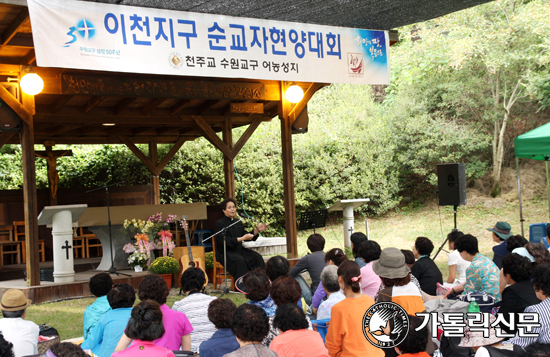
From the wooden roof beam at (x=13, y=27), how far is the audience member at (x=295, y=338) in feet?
13.6

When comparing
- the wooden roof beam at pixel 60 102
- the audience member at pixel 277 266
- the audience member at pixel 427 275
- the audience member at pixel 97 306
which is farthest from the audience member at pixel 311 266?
the wooden roof beam at pixel 60 102

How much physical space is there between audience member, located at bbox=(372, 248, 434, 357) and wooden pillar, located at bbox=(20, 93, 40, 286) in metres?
4.95

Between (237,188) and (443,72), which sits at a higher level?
(443,72)

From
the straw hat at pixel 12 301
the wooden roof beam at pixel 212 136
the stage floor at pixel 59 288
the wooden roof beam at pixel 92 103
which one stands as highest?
the wooden roof beam at pixel 92 103

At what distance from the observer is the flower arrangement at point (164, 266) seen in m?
7.10

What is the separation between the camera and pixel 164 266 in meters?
7.11

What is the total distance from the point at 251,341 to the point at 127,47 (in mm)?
2751

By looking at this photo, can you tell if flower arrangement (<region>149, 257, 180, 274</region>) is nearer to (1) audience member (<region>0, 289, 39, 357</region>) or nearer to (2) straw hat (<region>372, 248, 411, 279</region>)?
(1) audience member (<region>0, 289, 39, 357</region>)

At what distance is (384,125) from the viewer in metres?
16.8

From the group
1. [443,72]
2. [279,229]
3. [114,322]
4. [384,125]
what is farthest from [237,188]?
[114,322]

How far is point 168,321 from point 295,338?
867mm

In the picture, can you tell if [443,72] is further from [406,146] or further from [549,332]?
[549,332]

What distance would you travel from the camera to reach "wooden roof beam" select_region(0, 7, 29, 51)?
5.14 metres

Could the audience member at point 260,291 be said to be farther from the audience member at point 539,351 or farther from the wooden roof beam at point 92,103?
the wooden roof beam at point 92,103
